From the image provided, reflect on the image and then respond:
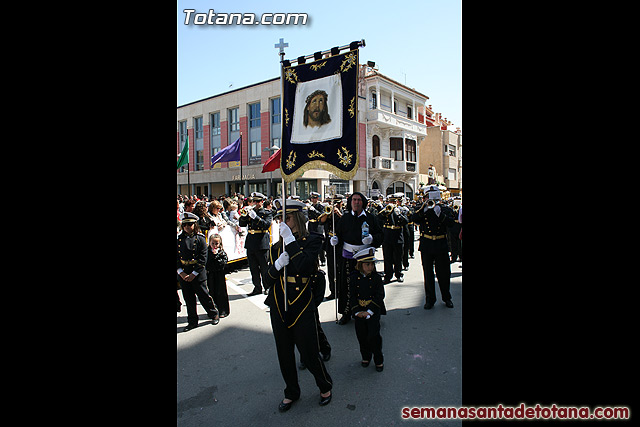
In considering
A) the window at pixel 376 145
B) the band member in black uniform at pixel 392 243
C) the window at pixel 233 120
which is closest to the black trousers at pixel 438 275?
the band member in black uniform at pixel 392 243

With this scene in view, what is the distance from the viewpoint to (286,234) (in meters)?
3.46

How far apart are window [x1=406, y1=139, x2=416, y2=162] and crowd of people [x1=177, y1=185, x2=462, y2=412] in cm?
2324

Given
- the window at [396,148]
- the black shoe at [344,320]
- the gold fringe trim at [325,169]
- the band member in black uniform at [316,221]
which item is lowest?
the black shoe at [344,320]

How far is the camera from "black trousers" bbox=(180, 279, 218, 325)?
5.64 metres

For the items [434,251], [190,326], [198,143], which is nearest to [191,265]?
[190,326]

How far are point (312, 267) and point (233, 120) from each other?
31.7m

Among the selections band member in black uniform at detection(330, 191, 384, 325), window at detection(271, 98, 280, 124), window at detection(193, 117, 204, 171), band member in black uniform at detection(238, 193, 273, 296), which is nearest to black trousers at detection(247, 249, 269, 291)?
band member in black uniform at detection(238, 193, 273, 296)

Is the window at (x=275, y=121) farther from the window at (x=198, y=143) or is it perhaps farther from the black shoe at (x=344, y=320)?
the black shoe at (x=344, y=320)

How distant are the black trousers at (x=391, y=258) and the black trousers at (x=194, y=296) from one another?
417 centimetres

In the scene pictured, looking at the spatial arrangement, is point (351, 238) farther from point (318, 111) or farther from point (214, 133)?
point (214, 133)

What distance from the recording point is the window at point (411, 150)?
32.3m
